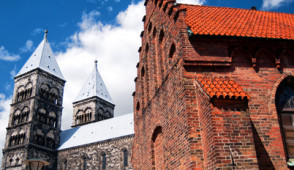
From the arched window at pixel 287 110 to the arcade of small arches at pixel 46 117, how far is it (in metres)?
45.1

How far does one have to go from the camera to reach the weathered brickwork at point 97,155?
41453 mm

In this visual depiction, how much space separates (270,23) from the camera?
11078 mm

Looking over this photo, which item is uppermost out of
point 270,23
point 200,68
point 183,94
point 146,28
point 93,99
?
point 93,99

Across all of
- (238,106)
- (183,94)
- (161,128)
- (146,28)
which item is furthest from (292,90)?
(146,28)

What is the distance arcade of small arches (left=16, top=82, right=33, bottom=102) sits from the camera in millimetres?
50281

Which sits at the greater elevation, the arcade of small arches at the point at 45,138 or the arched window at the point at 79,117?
the arched window at the point at 79,117

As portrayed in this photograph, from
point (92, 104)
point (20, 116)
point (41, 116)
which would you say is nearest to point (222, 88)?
point (41, 116)

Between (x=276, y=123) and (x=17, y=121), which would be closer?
(x=276, y=123)

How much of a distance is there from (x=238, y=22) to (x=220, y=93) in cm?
408

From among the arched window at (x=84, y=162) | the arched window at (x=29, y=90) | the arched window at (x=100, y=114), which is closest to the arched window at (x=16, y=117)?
the arched window at (x=29, y=90)

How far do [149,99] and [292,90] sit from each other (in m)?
5.06

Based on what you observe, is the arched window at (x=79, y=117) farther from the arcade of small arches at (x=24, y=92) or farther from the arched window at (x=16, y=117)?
the arched window at (x=16, y=117)

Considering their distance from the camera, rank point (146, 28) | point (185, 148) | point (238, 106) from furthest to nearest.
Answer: point (146, 28), point (185, 148), point (238, 106)

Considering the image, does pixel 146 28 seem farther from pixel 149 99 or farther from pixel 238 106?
pixel 238 106
